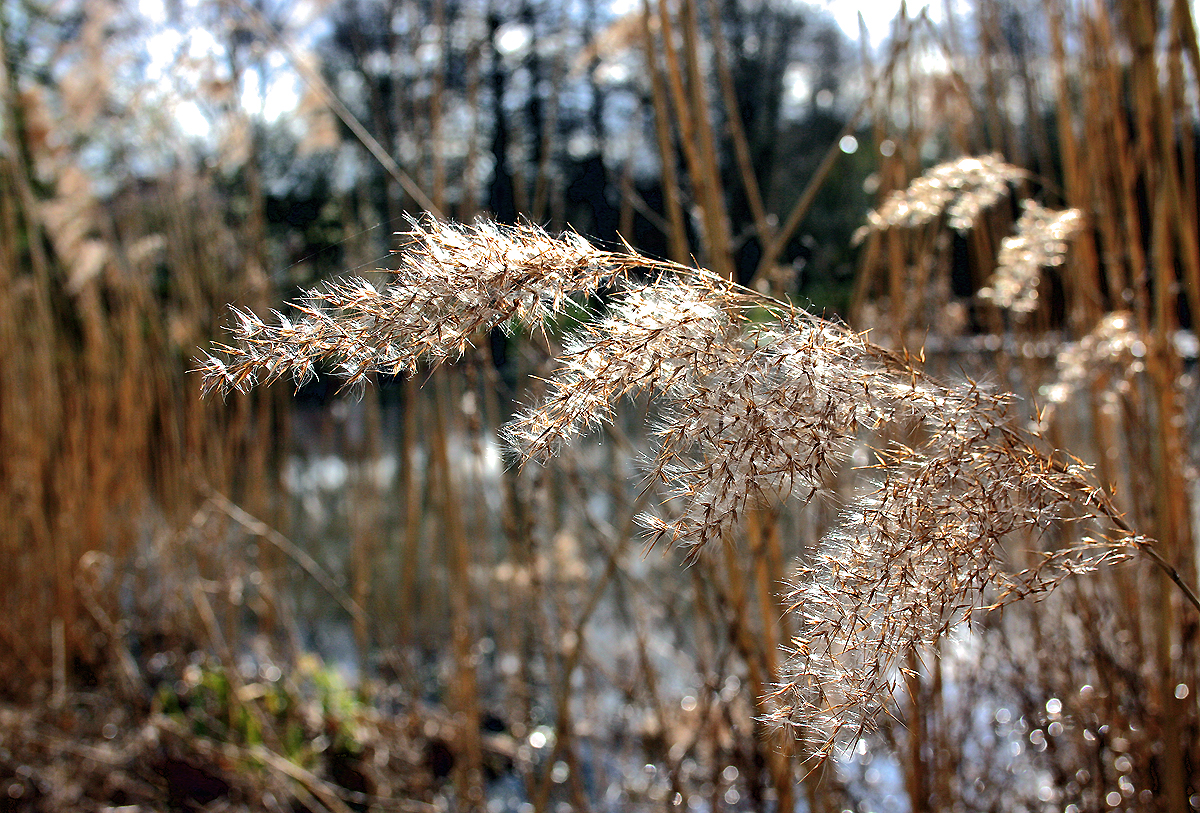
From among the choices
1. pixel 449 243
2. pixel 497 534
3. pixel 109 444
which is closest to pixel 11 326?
pixel 109 444

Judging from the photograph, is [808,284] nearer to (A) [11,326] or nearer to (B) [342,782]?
(B) [342,782]

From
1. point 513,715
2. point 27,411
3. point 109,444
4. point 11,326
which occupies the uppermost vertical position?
point 11,326

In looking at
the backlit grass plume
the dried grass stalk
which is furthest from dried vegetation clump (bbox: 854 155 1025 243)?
the backlit grass plume

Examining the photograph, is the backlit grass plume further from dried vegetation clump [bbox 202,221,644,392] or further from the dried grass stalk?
the dried grass stalk

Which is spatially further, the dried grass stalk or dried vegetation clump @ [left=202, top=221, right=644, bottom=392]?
the dried grass stalk

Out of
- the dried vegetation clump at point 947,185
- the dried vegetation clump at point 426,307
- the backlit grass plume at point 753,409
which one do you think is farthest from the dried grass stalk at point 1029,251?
the dried vegetation clump at point 426,307

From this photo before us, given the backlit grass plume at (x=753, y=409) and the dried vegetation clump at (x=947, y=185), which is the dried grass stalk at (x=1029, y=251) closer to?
the dried vegetation clump at (x=947, y=185)

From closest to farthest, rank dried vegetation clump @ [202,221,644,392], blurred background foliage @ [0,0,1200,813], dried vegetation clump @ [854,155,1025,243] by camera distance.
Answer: dried vegetation clump @ [202,221,644,392]
dried vegetation clump @ [854,155,1025,243]
blurred background foliage @ [0,0,1200,813]
